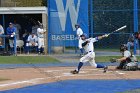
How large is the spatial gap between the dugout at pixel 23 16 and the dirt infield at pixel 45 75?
31.1ft

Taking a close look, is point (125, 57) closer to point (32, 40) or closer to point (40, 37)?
point (40, 37)

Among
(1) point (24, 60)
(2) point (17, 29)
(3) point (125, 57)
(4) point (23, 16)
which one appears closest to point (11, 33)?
(2) point (17, 29)

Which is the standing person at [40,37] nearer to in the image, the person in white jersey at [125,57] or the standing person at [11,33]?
the standing person at [11,33]

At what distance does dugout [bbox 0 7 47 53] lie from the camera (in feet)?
98.4

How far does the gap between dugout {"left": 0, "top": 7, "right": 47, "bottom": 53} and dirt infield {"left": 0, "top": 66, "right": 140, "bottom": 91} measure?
373 inches

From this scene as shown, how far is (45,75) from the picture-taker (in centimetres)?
1822

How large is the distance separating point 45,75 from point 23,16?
539 inches

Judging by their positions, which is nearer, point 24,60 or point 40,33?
point 24,60

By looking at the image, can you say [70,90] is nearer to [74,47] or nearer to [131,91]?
[131,91]

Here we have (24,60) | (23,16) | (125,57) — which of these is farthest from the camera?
(23,16)

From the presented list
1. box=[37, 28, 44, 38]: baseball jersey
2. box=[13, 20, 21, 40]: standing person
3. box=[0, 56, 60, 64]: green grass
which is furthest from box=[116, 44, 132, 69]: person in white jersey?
box=[13, 20, 21, 40]: standing person

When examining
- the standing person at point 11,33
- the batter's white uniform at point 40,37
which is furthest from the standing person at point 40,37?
the standing person at point 11,33

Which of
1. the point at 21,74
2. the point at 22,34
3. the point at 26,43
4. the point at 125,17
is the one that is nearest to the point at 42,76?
the point at 21,74

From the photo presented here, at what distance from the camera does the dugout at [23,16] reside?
30.0m
